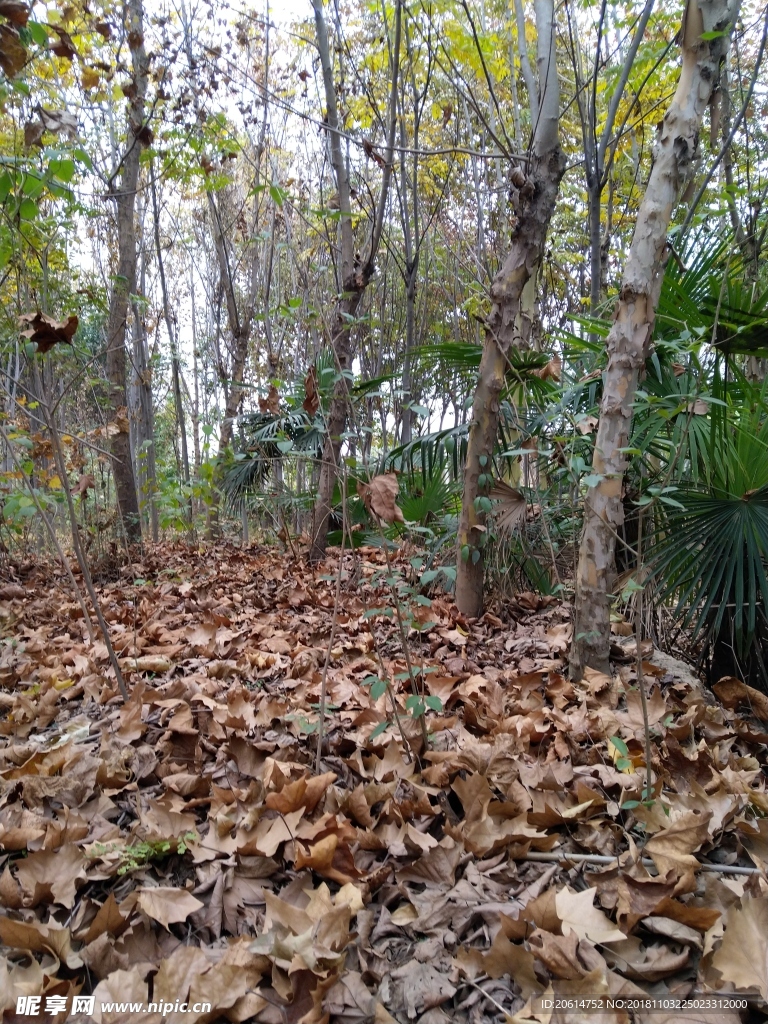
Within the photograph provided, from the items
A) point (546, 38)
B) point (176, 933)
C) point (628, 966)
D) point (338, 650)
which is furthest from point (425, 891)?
point (546, 38)

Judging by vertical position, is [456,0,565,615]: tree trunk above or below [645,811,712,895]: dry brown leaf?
above

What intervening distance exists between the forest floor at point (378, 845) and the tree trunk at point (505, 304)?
782 millimetres

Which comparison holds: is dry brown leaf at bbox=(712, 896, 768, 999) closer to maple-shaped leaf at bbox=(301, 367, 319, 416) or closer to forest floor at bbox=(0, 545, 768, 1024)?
forest floor at bbox=(0, 545, 768, 1024)

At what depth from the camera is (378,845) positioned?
1470mm

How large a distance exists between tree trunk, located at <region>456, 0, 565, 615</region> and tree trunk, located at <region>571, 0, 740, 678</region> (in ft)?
2.27

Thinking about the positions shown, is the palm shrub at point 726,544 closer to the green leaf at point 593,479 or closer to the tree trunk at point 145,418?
the green leaf at point 593,479

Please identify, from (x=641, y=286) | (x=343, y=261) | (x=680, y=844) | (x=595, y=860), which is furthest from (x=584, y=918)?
(x=343, y=261)

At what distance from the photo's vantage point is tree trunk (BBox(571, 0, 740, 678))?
Result: 6.99ft

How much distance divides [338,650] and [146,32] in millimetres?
6206

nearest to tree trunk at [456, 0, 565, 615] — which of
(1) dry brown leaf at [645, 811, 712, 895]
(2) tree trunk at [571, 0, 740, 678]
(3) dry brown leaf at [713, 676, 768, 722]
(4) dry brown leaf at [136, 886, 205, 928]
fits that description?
(2) tree trunk at [571, 0, 740, 678]

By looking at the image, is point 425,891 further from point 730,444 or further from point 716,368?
point 716,368

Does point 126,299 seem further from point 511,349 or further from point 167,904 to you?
point 167,904

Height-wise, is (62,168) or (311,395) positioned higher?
(62,168)

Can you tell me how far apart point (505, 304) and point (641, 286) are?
0.89 meters
